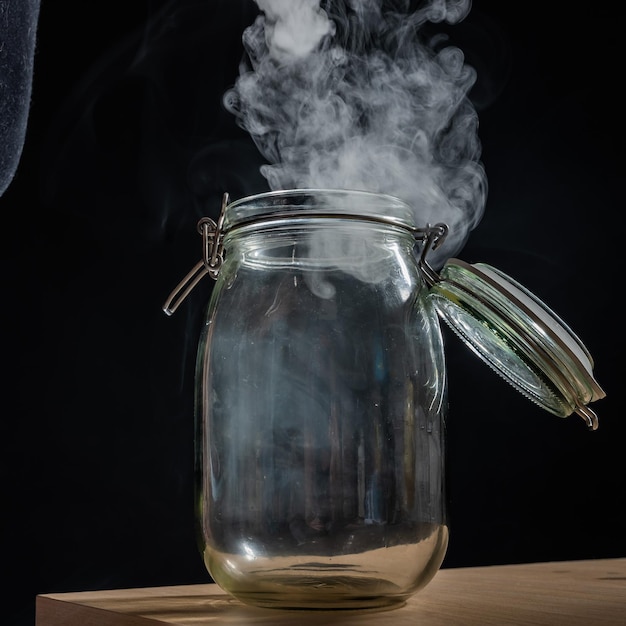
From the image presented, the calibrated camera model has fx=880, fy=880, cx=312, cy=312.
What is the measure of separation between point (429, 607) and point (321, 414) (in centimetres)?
12

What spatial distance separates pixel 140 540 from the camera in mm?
1464

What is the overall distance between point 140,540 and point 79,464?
0.17 meters

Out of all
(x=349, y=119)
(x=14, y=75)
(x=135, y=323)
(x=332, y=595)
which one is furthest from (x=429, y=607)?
(x=14, y=75)

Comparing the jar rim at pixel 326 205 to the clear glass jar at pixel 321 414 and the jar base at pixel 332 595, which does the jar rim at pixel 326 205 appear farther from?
the jar base at pixel 332 595

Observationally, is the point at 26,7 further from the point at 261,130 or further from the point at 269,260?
the point at 269,260

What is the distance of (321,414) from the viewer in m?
0.47

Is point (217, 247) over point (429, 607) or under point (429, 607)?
over

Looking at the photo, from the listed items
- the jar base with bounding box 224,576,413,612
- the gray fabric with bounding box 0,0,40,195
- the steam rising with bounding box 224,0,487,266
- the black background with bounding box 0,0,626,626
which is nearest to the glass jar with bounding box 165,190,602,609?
the jar base with bounding box 224,576,413,612

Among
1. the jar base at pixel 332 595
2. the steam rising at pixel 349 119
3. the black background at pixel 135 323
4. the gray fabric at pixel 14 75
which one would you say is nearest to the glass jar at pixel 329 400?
the jar base at pixel 332 595

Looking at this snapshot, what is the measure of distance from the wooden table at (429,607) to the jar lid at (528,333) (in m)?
0.11

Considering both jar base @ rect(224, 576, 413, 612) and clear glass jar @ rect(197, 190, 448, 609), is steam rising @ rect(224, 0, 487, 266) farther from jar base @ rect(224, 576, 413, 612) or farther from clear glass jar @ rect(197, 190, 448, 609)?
jar base @ rect(224, 576, 413, 612)

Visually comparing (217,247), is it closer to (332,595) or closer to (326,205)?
(326,205)

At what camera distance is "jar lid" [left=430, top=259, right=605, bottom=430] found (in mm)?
479

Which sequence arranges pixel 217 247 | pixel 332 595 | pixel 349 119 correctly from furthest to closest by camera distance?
1. pixel 349 119
2. pixel 217 247
3. pixel 332 595
